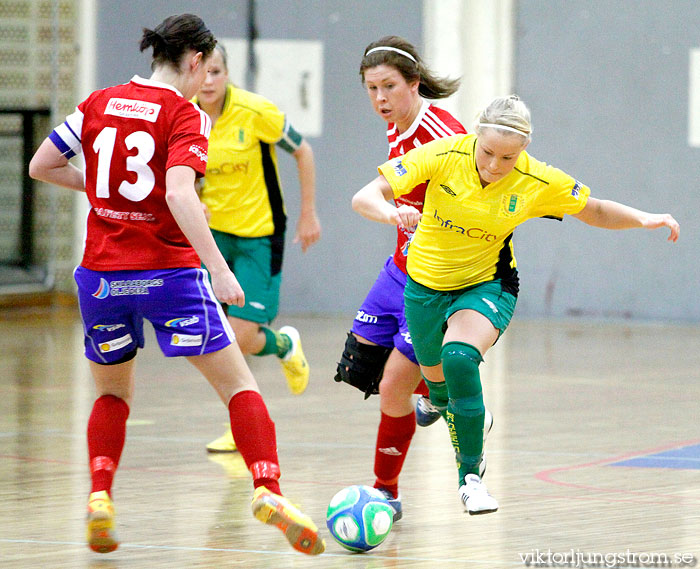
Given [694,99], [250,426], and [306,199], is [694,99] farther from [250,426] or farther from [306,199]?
[250,426]

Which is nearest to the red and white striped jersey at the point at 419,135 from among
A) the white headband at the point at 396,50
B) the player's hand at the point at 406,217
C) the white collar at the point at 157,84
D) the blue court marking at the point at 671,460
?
the white headband at the point at 396,50

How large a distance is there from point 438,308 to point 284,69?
879 centimetres

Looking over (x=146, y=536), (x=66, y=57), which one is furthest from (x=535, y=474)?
(x=66, y=57)

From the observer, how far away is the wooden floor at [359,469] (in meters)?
4.16

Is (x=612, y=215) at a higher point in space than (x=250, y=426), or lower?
higher

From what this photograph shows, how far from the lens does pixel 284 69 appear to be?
13.0 meters

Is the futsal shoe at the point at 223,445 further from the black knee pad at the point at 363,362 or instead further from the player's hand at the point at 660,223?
the player's hand at the point at 660,223

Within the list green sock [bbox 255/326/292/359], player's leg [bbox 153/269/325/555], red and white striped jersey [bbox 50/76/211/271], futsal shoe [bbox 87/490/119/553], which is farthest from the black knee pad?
green sock [bbox 255/326/292/359]

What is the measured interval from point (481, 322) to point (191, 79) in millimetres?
1304

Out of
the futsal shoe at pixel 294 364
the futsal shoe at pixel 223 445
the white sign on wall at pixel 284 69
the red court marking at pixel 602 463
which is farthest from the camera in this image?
the white sign on wall at pixel 284 69

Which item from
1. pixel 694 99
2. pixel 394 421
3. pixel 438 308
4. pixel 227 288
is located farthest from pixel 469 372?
pixel 694 99

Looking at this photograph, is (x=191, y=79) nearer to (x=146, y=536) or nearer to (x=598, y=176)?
(x=146, y=536)

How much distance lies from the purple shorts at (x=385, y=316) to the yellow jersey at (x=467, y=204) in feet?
0.92

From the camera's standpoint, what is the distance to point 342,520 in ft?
13.7
